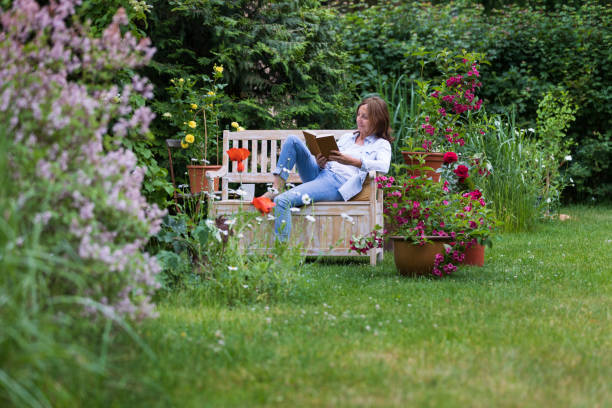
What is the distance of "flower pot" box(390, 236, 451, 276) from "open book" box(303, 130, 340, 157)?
2.84 ft

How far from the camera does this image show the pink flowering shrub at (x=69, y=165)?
186cm

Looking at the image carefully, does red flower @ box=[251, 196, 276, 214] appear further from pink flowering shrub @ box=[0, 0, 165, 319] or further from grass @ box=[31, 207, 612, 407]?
pink flowering shrub @ box=[0, 0, 165, 319]

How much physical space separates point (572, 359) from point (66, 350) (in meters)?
1.72

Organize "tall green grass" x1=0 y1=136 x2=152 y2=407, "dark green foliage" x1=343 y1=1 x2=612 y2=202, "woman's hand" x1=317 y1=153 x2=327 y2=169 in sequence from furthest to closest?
"dark green foliage" x1=343 y1=1 x2=612 y2=202, "woman's hand" x1=317 y1=153 x2=327 y2=169, "tall green grass" x1=0 y1=136 x2=152 y2=407

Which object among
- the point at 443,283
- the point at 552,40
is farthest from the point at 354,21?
the point at 443,283

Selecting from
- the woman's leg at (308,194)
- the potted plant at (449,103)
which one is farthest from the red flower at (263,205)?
the potted plant at (449,103)

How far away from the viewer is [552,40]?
959 centimetres

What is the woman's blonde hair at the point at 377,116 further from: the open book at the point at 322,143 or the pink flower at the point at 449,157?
the pink flower at the point at 449,157

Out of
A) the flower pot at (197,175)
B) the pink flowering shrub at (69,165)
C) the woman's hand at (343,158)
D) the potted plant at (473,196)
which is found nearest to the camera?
the pink flowering shrub at (69,165)

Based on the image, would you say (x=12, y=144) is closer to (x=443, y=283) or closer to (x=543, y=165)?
(x=443, y=283)

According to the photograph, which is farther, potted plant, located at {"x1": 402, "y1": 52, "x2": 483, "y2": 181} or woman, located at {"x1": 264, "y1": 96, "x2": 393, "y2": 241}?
potted plant, located at {"x1": 402, "y1": 52, "x2": 483, "y2": 181}

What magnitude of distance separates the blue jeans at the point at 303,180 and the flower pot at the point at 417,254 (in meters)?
0.80

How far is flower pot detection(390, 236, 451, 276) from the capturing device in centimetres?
408

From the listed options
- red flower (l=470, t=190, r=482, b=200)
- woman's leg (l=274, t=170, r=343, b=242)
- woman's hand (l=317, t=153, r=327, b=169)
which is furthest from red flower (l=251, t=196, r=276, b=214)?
red flower (l=470, t=190, r=482, b=200)
